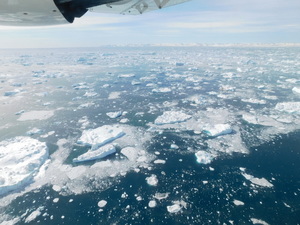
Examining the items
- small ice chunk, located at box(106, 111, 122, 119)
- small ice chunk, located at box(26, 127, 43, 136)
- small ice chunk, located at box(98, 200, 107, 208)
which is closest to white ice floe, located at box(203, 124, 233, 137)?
small ice chunk, located at box(106, 111, 122, 119)

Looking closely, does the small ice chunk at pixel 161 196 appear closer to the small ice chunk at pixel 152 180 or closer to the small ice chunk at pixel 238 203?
the small ice chunk at pixel 152 180

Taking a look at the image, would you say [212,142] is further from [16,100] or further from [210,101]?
[16,100]

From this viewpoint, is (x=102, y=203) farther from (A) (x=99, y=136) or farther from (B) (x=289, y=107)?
(B) (x=289, y=107)

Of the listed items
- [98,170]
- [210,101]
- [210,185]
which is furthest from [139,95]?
[210,185]

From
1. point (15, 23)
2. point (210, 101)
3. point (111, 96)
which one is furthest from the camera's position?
point (111, 96)

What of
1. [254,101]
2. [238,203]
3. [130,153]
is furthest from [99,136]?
[254,101]

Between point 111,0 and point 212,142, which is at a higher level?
point 111,0

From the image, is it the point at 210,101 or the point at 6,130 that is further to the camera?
the point at 210,101
